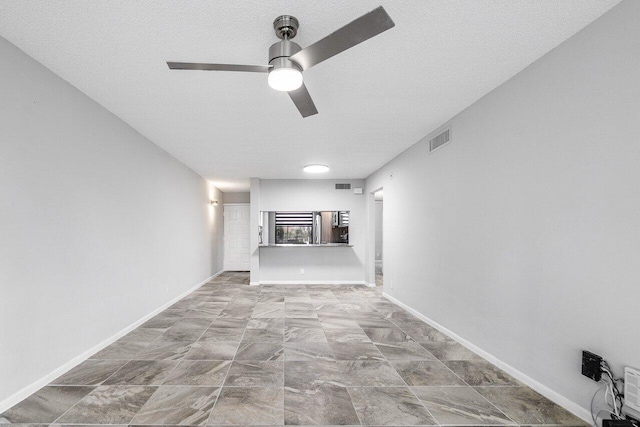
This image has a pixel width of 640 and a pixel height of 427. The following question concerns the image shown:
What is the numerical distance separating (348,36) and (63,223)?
8.88ft

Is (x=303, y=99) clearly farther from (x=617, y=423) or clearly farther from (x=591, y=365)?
(x=617, y=423)

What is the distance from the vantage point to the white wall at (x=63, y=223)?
6.93ft

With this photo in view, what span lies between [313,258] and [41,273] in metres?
5.33

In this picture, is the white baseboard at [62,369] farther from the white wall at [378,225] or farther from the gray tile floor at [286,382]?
the white wall at [378,225]

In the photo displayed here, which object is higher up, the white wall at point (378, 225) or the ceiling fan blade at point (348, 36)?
the ceiling fan blade at point (348, 36)

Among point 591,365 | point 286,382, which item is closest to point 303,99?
point 286,382

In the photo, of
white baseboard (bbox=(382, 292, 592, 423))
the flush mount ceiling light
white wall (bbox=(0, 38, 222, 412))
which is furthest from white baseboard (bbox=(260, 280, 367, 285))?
white baseboard (bbox=(382, 292, 592, 423))

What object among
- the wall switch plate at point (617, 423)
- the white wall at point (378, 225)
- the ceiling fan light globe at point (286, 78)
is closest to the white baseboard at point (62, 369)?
the ceiling fan light globe at point (286, 78)

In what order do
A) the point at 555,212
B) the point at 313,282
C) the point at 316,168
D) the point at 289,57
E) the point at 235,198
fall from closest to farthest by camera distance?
the point at 289,57 → the point at 555,212 → the point at 316,168 → the point at 313,282 → the point at 235,198

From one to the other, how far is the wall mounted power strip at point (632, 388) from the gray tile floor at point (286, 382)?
388 mm

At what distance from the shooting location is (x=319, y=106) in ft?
10.2

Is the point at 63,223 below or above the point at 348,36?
below

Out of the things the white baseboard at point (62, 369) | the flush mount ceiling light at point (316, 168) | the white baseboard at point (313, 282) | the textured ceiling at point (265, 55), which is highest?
the textured ceiling at point (265, 55)

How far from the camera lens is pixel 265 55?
222 cm
